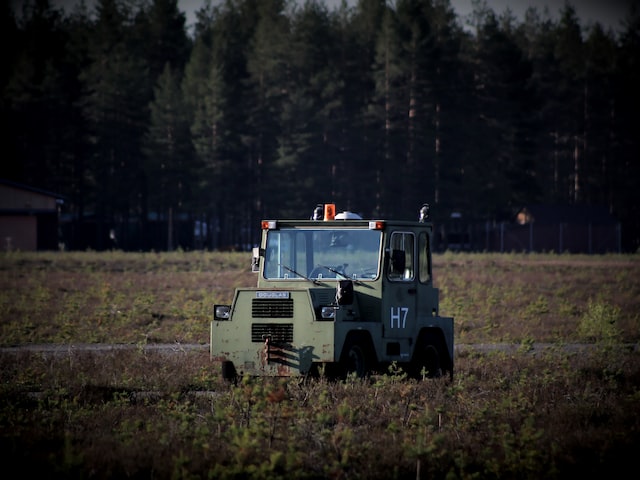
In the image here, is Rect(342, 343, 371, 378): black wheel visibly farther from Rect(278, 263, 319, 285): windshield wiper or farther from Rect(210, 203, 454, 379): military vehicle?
Rect(278, 263, 319, 285): windshield wiper

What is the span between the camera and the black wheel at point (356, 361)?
13289mm

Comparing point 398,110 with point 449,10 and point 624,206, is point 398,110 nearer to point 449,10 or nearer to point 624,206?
point 449,10

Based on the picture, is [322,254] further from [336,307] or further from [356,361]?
[356,361]

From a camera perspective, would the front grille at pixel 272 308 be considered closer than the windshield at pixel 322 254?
Yes

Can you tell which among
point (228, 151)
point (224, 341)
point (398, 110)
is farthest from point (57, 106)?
point (224, 341)

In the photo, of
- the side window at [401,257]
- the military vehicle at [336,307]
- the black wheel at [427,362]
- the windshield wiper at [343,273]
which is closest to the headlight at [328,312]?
the military vehicle at [336,307]

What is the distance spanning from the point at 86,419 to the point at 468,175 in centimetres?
7197

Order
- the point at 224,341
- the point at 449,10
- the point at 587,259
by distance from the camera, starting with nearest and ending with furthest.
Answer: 1. the point at 224,341
2. the point at 587,259
3. the point at 449,10

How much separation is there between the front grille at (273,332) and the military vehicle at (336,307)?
12 mm

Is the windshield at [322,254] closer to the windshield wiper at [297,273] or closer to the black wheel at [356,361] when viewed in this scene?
the windshield wiper at [297,273]

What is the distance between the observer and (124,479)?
9.03m

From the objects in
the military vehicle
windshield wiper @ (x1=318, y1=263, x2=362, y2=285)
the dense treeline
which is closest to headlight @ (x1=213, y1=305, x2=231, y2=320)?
the military vehicle

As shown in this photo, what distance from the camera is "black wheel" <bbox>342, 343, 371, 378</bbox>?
1329cm

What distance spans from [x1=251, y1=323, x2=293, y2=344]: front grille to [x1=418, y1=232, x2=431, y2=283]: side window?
243 centimetres
